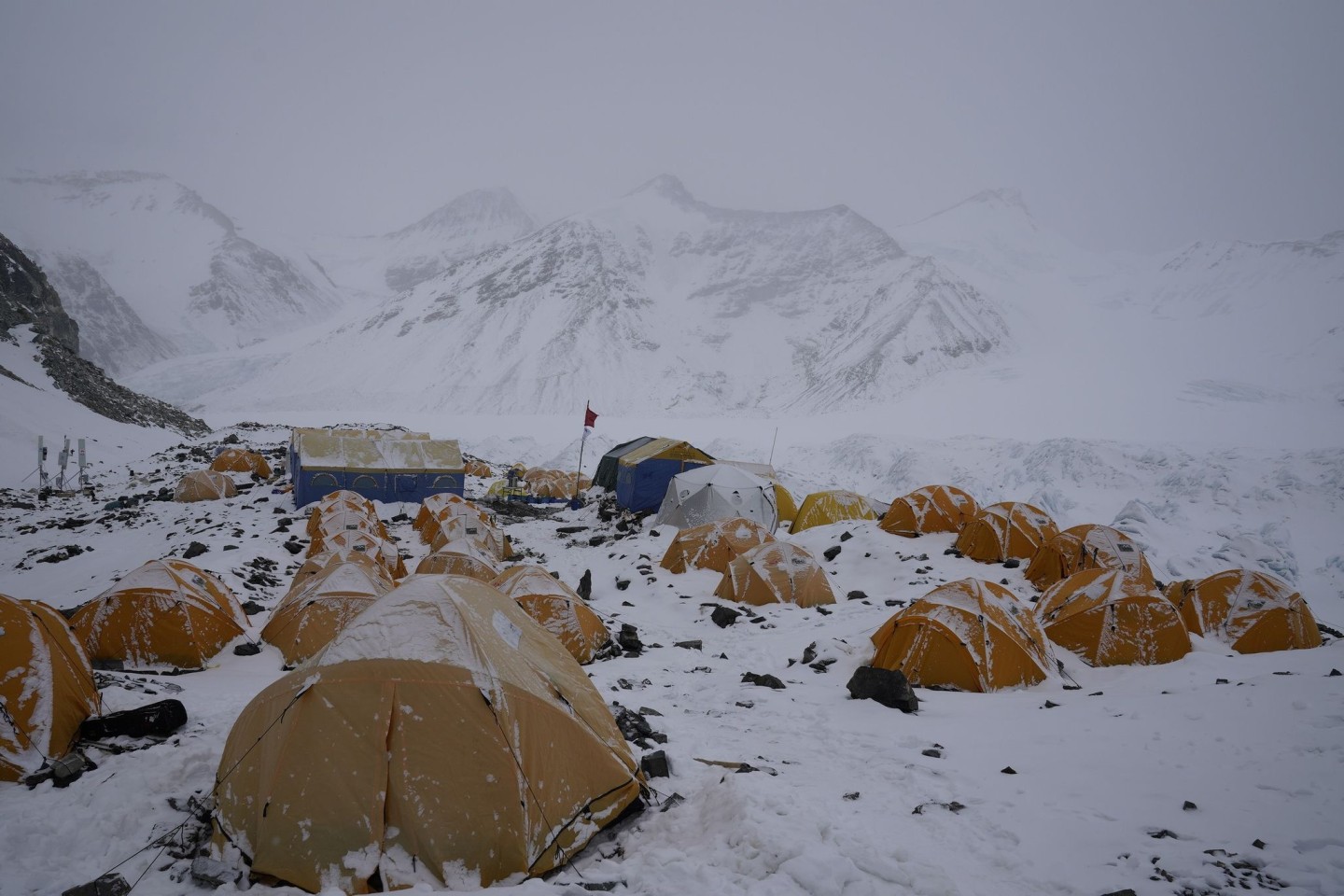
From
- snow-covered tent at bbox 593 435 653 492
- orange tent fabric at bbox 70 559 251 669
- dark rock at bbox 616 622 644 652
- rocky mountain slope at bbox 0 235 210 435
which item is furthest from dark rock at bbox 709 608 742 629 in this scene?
rocky mountain slope at bbox 0 235 210 435

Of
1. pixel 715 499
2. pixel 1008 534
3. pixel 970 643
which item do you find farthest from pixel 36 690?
pixel 1008 534

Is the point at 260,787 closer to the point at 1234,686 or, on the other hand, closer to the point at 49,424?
the point at 1234,686

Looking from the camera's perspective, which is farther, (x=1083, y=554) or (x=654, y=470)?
(x=654, y=470)

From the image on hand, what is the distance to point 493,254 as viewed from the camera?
11194 cm

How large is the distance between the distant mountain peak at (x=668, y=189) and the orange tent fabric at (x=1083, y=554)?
462ft

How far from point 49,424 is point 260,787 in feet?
127

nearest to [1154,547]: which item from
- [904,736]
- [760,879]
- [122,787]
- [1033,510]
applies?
[1033,510]

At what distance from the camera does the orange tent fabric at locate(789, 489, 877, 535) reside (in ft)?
68.3

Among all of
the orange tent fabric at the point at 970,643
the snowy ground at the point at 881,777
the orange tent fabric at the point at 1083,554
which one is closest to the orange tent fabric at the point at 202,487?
the snowy ground at the point at 881,777

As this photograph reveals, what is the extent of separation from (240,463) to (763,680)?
94.8ft

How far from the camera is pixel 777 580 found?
13.3 metres

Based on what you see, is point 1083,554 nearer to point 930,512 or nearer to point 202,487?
point 930,512

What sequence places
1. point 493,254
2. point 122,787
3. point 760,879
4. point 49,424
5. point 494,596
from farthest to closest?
point 493,254 → point 49,424 → point 494,596 → point 122,787 → point 760,879

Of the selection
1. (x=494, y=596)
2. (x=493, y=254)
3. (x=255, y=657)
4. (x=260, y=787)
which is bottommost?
(x=255, y=657)
